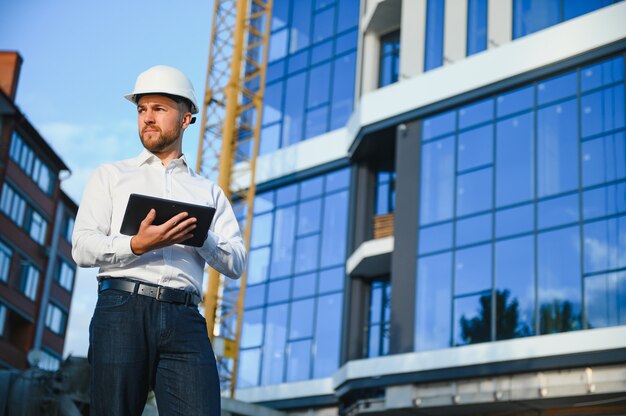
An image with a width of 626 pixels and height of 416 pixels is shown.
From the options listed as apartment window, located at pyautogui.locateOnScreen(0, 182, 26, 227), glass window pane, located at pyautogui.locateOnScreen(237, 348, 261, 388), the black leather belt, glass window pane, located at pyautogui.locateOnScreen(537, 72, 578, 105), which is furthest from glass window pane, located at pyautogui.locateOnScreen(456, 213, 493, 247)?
apartment window, located at pyautogui.locateOnScreen(0, 182, 26, 227)

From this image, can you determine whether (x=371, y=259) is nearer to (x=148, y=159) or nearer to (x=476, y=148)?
(x=476, y=148)

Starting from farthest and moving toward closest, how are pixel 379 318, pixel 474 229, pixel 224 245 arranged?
pixel 379 318 < pixel 474 229 < pixel 224 245

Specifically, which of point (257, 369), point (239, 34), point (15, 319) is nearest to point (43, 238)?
point (15, 319)

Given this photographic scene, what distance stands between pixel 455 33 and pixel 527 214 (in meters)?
7.28

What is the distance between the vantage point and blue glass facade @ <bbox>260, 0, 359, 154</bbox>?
136 ft

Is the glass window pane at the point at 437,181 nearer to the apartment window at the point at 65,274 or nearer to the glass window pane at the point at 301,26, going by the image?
the glass window pane at the point at 301,26

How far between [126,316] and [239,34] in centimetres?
4561

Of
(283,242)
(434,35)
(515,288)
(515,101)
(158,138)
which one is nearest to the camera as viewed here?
(158,138)

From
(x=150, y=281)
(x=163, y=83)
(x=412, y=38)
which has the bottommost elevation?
(x=150, y=281)

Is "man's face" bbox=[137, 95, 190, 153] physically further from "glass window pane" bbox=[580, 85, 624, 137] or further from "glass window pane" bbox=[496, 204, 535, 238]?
"glass window pane" bbox=[496, 204, 535, 238]

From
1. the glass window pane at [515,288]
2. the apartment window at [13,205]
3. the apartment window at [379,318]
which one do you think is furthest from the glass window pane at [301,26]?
the apartment window at [13,205]

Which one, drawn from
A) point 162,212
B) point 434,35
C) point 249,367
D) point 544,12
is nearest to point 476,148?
point 544,12

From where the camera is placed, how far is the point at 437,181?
3297 cm

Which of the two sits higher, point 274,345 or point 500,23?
point 500,23
